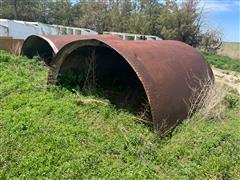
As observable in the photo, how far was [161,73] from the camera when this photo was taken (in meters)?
6.00

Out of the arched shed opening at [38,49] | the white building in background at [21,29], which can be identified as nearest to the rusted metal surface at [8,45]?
the arched shed opening at [38,49]

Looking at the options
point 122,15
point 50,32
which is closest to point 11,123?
point 50,32

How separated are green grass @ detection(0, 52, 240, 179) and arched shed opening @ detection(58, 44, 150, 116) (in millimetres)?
860

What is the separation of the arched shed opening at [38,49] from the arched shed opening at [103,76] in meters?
3.10

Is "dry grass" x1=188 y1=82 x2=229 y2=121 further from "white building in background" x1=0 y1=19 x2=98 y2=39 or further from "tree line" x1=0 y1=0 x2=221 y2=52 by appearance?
"tree line" x1=0 y1=0 x2=221 y2=52

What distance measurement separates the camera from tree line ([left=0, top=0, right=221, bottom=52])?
102ft

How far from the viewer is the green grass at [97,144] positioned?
15.1ft

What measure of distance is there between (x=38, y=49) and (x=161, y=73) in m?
6.91

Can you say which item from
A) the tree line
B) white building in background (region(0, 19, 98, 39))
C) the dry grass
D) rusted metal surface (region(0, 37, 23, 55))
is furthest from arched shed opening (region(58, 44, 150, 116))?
the tree line

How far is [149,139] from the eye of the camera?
18.3ft

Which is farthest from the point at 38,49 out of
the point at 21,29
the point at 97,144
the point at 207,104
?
the point at 21,29

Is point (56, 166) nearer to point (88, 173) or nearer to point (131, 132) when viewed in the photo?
point (88, 173)

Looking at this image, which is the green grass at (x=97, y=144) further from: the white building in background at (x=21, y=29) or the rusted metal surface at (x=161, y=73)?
the white building in background at (x=21, y=29)

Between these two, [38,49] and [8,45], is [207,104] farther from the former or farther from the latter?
[8,45]
